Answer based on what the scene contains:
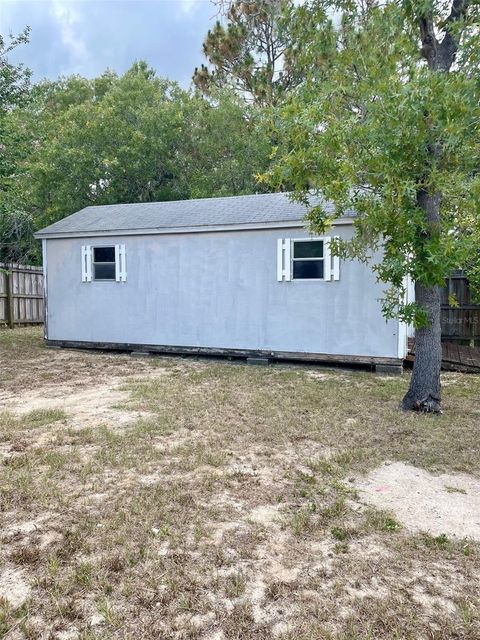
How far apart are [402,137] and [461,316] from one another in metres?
6.87

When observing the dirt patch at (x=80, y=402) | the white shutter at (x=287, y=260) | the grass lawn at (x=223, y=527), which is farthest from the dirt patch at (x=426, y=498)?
the white shutter at (x=287, y=260)

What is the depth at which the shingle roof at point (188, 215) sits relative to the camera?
8445mm

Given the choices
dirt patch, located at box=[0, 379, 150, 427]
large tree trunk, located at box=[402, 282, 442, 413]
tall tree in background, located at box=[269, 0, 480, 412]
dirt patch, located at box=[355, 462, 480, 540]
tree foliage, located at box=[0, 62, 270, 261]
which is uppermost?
tree foliage, located at box=[0, 62, 270, 261]

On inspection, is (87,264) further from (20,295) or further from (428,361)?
(428,361)

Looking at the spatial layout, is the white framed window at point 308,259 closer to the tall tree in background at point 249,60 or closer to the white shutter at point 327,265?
the white shutter at point 327,265

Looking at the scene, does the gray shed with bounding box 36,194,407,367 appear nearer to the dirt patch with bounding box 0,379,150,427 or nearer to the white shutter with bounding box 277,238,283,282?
the white shutter with bounding box 277,238,283,282

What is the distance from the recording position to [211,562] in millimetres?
2322

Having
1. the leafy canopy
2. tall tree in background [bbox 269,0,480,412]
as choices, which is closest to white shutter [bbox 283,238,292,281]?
tall tree in background [bbox 269,0,480,412]

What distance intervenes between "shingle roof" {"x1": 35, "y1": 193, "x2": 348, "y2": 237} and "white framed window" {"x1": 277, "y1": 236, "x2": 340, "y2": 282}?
0.43m

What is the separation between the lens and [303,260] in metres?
8.05

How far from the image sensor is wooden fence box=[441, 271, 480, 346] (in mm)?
9820

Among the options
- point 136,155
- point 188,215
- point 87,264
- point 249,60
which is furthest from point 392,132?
point 249,60

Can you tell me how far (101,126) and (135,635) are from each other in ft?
53.9

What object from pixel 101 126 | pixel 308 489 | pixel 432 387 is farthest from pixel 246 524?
pixel 101 126
